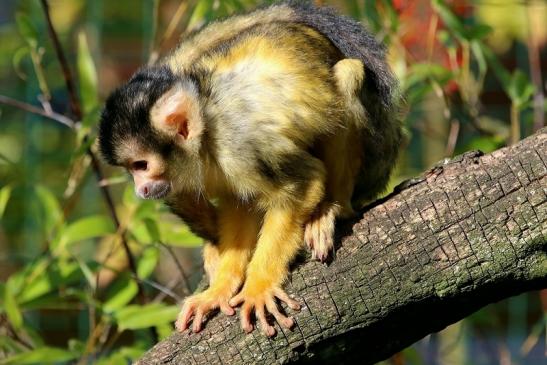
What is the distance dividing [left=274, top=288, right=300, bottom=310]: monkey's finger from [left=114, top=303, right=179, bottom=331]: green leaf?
92 cm

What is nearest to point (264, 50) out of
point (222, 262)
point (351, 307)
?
point (222, 262)

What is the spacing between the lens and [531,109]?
5.08 metres

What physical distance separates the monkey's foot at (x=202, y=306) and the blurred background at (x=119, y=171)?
65 centimetres

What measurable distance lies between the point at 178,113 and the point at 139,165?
0.25 meters

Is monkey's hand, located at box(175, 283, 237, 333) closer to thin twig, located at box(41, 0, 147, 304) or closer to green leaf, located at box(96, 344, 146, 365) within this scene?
green leaf, located at box(96, 344, 146, 365)

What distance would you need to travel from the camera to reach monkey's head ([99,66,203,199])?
10.9 feet

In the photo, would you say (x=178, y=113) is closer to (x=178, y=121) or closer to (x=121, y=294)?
(x=178, y=121)

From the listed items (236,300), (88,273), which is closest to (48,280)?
(88,273)

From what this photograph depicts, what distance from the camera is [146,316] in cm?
389

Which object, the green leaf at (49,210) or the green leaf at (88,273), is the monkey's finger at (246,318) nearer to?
the green leaf at (88,273)

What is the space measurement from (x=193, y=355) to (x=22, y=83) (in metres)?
3.66

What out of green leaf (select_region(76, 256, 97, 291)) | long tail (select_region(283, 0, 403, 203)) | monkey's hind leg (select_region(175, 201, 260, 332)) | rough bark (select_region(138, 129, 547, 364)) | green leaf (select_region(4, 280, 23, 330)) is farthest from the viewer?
green leaf (select_region(76, 256, 97, 291))

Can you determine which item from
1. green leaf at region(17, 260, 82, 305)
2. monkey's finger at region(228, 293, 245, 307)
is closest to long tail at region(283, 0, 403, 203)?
monkey's finger at region(228, 293, 245, 307)

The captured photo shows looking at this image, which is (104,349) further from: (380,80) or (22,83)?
(22,83)
